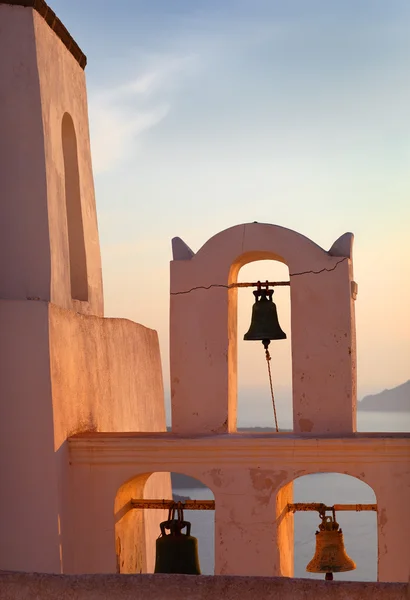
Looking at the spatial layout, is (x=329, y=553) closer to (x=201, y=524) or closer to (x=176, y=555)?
(x=176, y=555)

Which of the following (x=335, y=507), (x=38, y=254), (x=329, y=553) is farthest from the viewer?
(x=38, y=254)

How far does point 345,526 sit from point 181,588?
36473mm

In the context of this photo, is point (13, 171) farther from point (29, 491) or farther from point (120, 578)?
point (120, 578)

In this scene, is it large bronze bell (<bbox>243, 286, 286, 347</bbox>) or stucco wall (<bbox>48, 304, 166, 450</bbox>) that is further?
large bronze bell (<bbox>243, 286, 286, 347</bbox>)

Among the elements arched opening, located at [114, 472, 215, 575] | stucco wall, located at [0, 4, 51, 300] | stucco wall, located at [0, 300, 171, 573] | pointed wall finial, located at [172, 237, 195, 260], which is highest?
stucco wall, located at [0, 4, 51, 300]

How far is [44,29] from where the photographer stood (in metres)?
8.95

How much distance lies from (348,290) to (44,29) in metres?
3.80

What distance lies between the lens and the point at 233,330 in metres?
8.34

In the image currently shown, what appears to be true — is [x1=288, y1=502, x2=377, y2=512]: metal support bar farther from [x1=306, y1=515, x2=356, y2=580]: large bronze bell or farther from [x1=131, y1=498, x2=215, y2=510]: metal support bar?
[x1=131, y1=498, x2=215, y2=510]: metal support bar

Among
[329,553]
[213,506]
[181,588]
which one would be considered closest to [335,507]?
[329,553]

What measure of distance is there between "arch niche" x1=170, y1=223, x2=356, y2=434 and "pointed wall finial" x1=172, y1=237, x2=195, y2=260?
19 millimetres

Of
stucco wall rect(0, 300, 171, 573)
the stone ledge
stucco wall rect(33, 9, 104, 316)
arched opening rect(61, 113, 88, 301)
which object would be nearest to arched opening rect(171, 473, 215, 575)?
stucco wall rect(33, 9, 104, 316)

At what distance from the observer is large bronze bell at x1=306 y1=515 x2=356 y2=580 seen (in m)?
7.66

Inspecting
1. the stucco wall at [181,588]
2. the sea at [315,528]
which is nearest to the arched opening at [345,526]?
the sea at [315,528]
